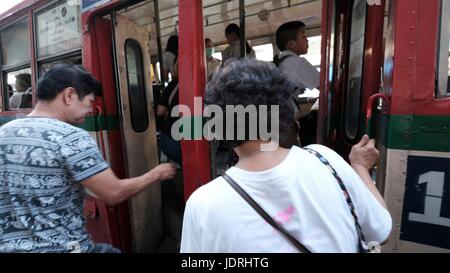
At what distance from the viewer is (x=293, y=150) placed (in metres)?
0.99

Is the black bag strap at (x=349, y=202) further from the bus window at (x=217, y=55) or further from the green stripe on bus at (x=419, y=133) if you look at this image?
the bus window at (x=217, y=55)

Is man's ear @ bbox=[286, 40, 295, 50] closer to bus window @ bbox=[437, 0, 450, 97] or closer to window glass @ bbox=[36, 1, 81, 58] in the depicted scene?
bus window @ bbox=[437, 0, 450, 97]

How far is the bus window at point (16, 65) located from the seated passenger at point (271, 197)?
3172mm

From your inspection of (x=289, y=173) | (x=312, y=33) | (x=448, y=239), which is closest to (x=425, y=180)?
(x=448, y=239)

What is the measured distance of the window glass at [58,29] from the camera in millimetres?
2674

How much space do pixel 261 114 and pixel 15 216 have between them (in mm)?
1250

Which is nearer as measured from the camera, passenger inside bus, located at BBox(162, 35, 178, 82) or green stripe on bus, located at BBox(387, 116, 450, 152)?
green stripe on bus, located at BBox(387, 116, 450, 152)

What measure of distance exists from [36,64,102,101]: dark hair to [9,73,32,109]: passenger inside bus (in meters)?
2.38

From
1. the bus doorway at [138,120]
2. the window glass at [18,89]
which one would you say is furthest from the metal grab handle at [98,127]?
the window glass at [18,89]

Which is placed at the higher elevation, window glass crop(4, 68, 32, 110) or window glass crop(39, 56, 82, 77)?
window glass crop(39, 56, 82, 77)

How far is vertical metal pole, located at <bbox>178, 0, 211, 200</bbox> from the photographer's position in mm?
1880

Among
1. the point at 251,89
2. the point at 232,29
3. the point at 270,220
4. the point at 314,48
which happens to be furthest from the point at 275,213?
the point at 314,48

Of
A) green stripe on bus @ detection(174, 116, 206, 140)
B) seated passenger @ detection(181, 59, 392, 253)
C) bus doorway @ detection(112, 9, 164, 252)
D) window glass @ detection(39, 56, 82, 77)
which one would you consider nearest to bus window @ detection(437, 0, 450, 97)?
seated passenger @ detection(181, 59, 392, 253)
